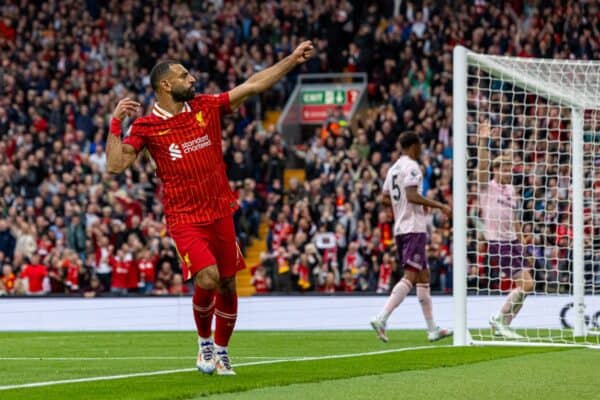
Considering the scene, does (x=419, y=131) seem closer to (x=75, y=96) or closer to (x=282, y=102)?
(x=282, y=102)

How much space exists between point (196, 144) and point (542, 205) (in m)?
9.09

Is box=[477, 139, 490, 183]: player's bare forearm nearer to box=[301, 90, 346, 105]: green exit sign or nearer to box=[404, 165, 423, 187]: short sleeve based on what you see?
box=[404, 165, 423, 187]: short sleeve

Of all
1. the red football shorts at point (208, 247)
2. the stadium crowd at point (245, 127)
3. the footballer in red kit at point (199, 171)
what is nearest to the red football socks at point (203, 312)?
the footballer in red kit at point (199, 171)

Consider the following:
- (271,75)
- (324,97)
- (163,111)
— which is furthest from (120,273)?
(271,75)

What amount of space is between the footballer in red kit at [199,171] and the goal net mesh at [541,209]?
16.4 feet

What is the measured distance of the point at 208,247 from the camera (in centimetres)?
991

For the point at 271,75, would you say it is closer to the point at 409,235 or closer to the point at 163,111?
the point at 163,111

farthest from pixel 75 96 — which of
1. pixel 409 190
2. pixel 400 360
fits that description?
pixel 400 360

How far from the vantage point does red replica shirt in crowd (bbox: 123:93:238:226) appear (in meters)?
9.91

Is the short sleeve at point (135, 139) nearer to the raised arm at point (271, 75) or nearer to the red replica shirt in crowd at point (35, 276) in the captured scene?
the raised arm at point (271, 75)

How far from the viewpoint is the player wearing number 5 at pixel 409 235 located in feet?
47.8

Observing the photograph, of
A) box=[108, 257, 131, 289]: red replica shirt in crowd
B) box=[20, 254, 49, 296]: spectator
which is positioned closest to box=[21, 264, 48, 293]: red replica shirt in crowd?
box=[20, 254, 49, 296]: spectator

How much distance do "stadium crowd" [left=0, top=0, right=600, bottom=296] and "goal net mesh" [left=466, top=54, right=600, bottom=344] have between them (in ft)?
7.80

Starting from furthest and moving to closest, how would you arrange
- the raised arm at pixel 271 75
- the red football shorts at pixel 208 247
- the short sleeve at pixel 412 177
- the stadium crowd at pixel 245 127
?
the stadium crowd at pixel 245 127 < the short sleeve at pixel 412 177 < the raised arm at pixel 271 75 < the red football shorts at pixel 208 247
